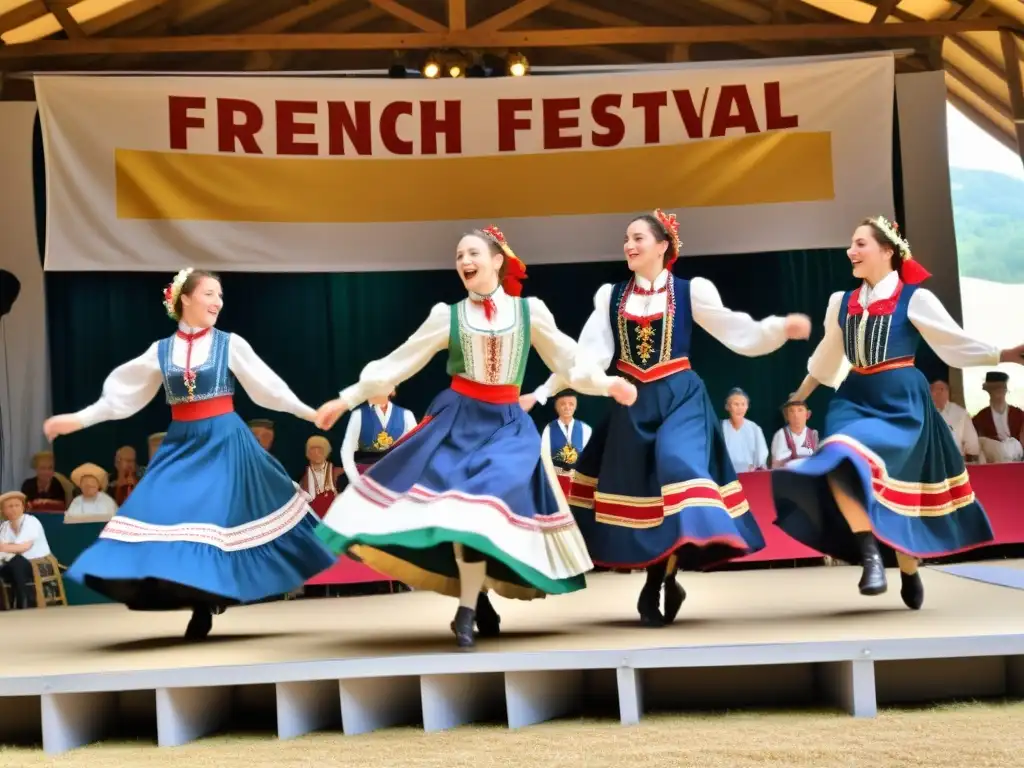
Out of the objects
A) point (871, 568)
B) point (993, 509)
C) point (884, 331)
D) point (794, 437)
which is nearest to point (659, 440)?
point (871, 568)

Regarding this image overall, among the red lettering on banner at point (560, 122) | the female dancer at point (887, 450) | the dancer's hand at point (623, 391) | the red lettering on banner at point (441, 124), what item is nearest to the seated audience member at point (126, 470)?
the red lettering on banner at point (441, 124)

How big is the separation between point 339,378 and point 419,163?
7.98 feet

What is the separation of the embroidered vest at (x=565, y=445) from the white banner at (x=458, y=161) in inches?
39.0

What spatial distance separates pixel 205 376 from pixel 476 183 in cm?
427

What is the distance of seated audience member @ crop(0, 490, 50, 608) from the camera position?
699 cm

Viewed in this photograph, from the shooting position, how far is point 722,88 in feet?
28.0

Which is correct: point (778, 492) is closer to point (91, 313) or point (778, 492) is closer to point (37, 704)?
point (37, 704)

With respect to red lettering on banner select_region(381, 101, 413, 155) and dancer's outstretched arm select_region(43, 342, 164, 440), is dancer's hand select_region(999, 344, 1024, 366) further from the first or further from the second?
red lettering on banner select_region(381, 101, 413, 155)

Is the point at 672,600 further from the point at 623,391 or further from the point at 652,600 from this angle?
the point at 623,391

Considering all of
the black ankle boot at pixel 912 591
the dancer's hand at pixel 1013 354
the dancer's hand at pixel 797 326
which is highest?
the dancer's hand at pixel 797 326

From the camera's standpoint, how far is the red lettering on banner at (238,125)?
8.47 meters

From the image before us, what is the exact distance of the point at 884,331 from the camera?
4.73 meters

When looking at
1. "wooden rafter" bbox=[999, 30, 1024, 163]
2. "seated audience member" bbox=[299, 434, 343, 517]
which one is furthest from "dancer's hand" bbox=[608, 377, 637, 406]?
"wooden rafter" bbox=[999, 30, 1024, 163]

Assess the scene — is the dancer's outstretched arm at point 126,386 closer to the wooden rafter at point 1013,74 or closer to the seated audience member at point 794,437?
the seated audience member at point 794,437
